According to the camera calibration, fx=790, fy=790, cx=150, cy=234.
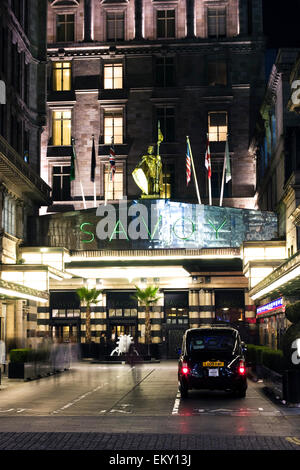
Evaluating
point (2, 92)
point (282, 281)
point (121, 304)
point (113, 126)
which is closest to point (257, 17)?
point (113, 126)

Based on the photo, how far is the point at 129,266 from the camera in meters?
57.6

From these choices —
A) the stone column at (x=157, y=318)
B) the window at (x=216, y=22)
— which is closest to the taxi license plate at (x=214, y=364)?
the stone column at (x=157, y=318)

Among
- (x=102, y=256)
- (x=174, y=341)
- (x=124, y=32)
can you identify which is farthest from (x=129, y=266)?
(x=124, y=32)

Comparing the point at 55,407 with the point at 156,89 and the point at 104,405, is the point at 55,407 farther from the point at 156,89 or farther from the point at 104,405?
the point at 156,89

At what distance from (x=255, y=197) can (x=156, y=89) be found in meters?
13.1

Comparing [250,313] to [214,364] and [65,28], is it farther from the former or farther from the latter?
[214,364]

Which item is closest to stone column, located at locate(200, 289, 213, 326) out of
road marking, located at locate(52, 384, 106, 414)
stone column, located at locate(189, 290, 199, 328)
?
stone column, located at locate(189, 290, 199, 328)

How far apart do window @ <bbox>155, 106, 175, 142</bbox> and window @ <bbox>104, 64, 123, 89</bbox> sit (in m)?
4.88

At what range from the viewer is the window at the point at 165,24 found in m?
71.5

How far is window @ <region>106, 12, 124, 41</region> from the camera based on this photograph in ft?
236

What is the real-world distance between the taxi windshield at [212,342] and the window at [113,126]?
149 ft

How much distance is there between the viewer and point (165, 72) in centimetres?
7062

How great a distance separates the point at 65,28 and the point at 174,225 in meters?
27.0

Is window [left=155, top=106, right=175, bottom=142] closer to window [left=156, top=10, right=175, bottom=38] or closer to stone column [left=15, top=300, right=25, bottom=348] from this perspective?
window [left=156, top=10, right=175, bottom=38]
